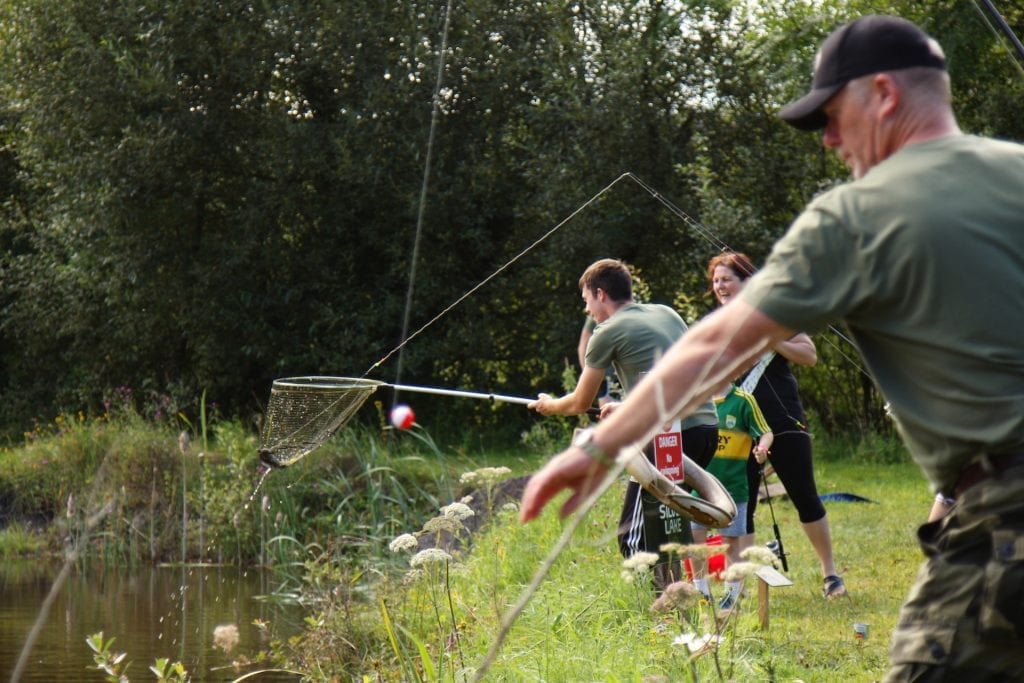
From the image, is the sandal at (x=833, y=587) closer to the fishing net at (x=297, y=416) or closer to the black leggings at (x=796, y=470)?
the black leggings at (x=796, y=470)

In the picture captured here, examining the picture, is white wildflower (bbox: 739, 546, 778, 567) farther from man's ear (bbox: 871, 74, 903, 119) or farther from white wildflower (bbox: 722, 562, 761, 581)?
man's ear (bbox: 871, 74, 903, 119)

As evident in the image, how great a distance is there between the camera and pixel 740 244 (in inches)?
591

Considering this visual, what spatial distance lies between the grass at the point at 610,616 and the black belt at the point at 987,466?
1.03 metres

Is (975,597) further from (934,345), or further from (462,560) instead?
(462,560)

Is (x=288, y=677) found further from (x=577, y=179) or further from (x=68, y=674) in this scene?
(x=577, y=179)

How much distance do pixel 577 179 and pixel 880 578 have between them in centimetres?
947

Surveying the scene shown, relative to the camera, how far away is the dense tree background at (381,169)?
16.5 metres

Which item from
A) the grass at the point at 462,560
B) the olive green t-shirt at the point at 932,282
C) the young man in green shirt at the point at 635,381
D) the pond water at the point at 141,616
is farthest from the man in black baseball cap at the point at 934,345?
the pond water at the point at 141,616

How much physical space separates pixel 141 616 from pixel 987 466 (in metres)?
9.19

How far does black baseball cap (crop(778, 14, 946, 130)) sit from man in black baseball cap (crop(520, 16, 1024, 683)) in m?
0.16

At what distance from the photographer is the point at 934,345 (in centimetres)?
224

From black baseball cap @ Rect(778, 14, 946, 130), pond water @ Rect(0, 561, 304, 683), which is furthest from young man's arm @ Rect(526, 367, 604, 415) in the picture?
black baseball cap @ Rect(778, 14, 946, 130)

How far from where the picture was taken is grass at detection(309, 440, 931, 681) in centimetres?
477

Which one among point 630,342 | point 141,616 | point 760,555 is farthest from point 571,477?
point 141,616
